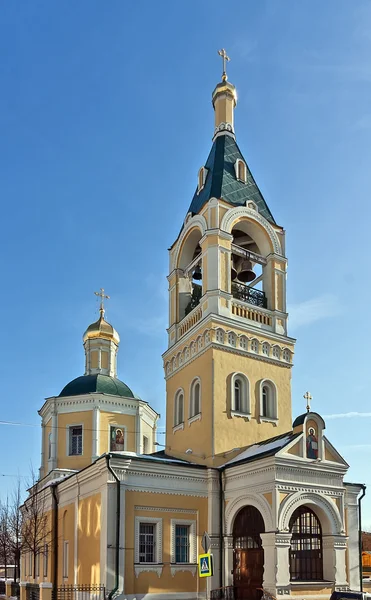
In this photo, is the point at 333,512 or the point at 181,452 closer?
the point at 333,512

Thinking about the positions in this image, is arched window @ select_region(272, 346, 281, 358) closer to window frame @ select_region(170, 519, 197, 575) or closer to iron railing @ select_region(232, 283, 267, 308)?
iron railing @ select_region(232, 283, 267, 308)

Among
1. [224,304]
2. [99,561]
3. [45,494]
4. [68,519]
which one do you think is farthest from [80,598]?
[224,304]

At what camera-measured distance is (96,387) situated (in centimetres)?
3030

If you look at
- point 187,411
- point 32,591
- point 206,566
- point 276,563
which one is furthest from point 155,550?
point 32,591

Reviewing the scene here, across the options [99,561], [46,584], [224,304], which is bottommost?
[46,584]

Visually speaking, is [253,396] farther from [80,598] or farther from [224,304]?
[80,598]

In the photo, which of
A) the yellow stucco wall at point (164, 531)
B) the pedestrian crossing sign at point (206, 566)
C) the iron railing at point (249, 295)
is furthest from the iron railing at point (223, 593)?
the iron railing at point (249, 295)

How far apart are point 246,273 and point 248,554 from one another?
10.3 meters

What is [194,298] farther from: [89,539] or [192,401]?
[89,539]

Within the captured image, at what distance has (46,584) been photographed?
22.4m

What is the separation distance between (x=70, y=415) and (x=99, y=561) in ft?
40.3

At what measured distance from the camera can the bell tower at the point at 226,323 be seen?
21531 mm

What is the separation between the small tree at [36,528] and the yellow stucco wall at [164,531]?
592cm

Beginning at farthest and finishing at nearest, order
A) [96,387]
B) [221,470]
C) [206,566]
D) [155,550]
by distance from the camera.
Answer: [96,387]
[221,470]
[155,550]
[206,566]
